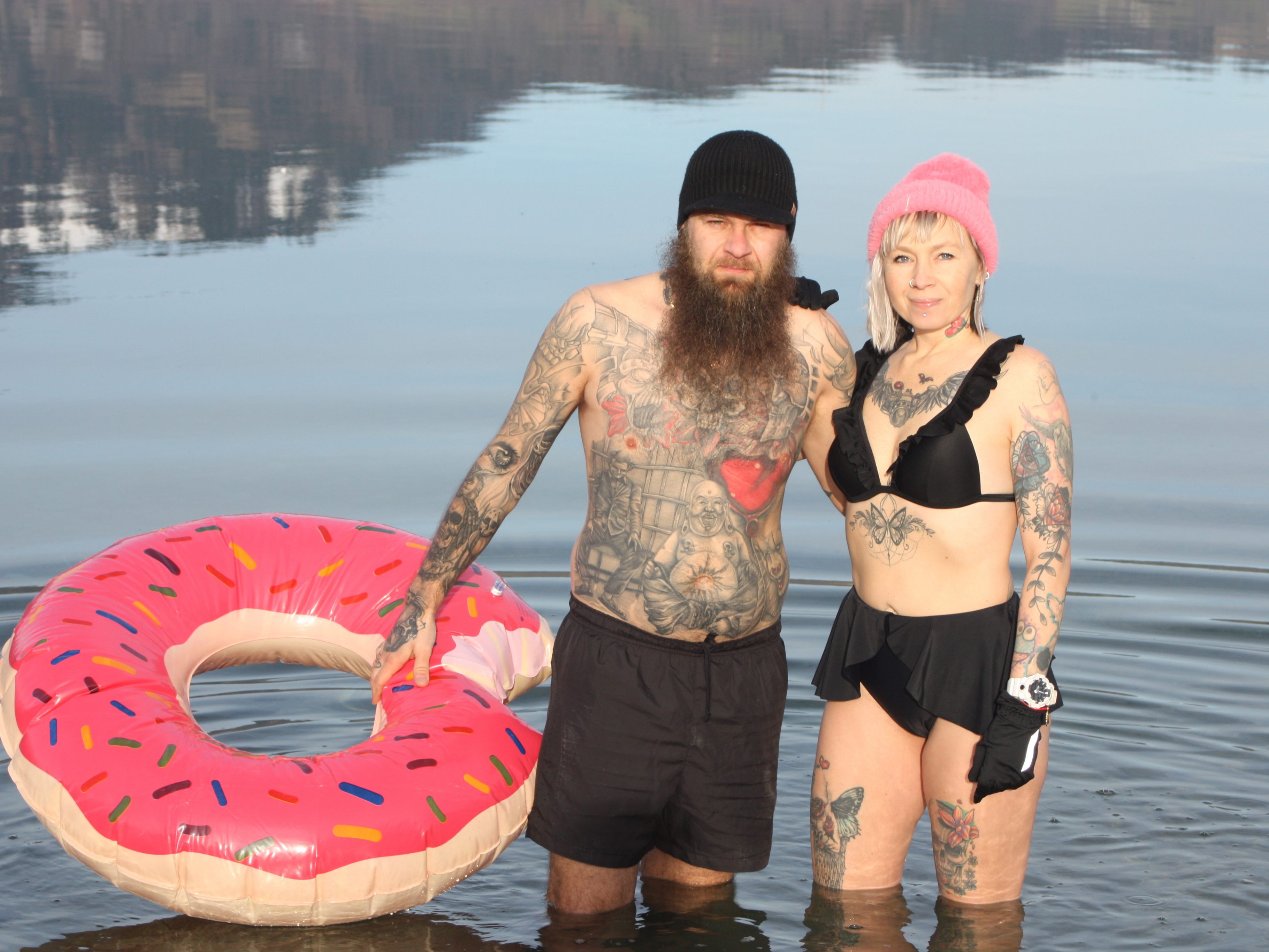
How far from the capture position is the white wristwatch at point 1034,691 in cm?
363

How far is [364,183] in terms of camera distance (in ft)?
50.6

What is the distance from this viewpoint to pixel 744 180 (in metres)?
3.72

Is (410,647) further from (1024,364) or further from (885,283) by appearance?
(1024,364)

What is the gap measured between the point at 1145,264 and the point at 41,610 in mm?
10591

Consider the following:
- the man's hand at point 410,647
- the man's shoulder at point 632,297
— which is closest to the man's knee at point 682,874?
the man's hand at point 410,647

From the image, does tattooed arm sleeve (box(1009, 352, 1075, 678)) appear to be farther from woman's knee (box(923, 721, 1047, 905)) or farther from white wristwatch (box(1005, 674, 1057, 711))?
woman's knee (box(923, 721, 1047, 905))

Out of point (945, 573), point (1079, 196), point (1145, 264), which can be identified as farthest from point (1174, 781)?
point (1079, 196)

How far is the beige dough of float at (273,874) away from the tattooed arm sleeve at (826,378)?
109cm

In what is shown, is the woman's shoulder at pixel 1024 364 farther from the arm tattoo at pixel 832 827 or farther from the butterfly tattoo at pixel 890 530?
the arm tattoo at pixel 832 827

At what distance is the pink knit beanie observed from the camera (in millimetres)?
3695

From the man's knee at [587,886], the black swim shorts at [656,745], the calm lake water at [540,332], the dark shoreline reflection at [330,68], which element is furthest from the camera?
the dark shoreline reflection at [330,68]

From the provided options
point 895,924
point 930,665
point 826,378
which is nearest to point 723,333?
point 826,378

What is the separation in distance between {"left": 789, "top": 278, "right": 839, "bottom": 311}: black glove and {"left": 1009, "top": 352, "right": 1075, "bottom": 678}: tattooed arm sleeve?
0.58 meters

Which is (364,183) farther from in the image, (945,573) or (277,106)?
(945,573)
